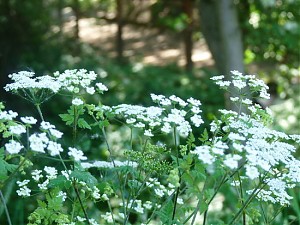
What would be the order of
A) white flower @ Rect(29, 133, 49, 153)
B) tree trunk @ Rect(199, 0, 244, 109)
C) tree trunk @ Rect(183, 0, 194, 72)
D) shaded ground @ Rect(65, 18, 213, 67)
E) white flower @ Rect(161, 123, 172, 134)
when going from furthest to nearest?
shaded ground @ Rect(65, 18, 213, 67) → tree trunk @ Rect(183, 0, 194, 72) → tree trunk @ Rect(199, 0, 244, 109) → white flower @ Rect(161, 123, 172, 134) → white flower @ Rect(29, 133, 49, 153)

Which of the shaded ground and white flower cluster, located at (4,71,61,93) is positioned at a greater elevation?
white flower cluster, located at (4,71,61,93)

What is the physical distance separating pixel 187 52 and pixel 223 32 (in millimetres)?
4529

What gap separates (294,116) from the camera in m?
6.94

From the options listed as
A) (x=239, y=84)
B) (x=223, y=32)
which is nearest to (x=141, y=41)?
(x=223, y=32)

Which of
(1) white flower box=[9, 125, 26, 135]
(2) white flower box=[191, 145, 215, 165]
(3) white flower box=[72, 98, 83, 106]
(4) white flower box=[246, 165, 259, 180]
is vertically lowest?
(4) white flower box=[246, 165, 259, 180]

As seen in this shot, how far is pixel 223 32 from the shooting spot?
4965 millimetres

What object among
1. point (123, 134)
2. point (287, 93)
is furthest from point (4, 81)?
point (287, 93)

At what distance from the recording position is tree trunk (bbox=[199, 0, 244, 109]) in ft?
16.2

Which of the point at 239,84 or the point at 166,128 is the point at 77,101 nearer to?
the point at 166,128

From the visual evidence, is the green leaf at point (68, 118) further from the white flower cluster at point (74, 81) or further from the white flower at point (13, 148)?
the white flower at point (13, 148)

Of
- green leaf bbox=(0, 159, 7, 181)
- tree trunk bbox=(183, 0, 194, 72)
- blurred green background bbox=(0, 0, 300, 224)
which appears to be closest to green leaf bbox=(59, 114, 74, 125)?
green leaf bbox=(0, 159, 7, 181)

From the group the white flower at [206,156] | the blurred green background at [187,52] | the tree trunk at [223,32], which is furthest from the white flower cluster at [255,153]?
the tree trunk at [223,32]

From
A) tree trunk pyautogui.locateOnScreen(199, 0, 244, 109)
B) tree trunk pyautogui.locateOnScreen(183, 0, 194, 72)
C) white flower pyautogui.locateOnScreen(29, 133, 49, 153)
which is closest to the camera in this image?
white flower pyautogui.locateOnScreen(29, 133, 49, 153)

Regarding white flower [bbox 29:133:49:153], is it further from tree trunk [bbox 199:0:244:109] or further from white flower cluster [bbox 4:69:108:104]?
tree trunk [bbox 199:0:244:109]
